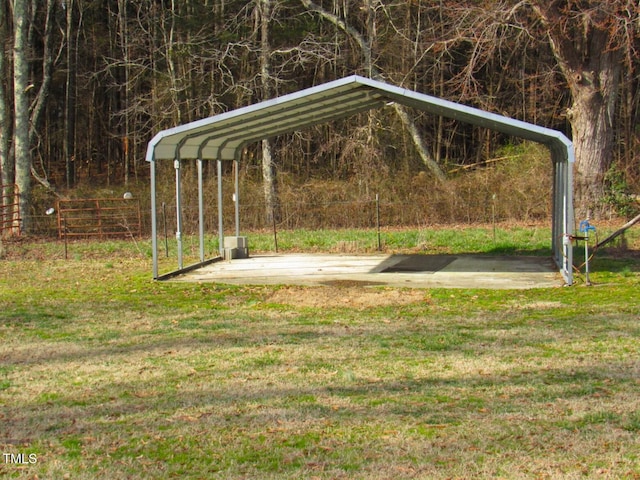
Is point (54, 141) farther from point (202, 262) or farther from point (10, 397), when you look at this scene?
point (10, 397)

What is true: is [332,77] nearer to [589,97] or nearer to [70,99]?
[70,99]

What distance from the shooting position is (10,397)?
20.8ft

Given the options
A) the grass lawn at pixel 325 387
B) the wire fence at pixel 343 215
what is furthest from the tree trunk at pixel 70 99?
the grass lawn at pixel 325 387

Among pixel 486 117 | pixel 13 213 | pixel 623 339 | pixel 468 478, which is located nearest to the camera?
pixel 468 478

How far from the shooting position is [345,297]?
11.5m

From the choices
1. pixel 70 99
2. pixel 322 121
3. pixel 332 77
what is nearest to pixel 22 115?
pixel 322 121

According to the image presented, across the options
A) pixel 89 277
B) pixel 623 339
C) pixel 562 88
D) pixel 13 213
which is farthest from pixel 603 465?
pixel 562 88

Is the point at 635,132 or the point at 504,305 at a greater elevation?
the point at 635,132

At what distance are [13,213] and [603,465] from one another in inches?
867

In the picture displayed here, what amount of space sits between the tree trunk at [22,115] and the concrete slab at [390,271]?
372 inches

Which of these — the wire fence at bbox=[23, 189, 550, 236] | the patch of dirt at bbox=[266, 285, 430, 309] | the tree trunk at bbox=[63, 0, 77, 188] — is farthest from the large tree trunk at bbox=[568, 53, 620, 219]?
the tree trunk at bbox=[63, 0, 77, 188]

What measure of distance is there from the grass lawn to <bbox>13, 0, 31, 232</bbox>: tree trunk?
1366cm

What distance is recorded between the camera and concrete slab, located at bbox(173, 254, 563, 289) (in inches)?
517

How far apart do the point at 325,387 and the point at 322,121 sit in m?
11.3
